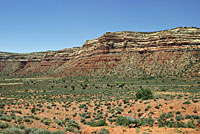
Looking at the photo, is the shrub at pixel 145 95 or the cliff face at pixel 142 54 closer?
the shrub at pixel 145 95

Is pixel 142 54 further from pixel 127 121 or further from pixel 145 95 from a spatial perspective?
pixel 127 121

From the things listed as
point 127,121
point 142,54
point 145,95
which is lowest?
point 127,121

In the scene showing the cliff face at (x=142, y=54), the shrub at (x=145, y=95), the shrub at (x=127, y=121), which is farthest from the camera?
the cliff face at (x=142, y=54)

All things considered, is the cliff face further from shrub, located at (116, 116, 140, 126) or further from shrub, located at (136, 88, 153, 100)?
shrub, located at (116, 116, 140, 126)

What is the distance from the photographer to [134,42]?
261 ft

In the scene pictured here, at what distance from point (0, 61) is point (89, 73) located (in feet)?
259

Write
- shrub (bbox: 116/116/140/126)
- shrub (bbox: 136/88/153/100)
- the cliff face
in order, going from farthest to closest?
the cliff face < shrub (bbox: 136/88/153/100) < shrub (bbox: 116/116/140/126)

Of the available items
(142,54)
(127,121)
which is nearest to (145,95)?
(127,121)

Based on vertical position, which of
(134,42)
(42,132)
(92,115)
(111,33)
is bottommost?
(92,115)

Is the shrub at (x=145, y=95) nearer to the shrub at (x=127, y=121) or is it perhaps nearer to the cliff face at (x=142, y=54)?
the shrub at (x=127, y=121)

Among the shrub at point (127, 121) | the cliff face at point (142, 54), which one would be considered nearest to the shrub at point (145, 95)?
the shrub at point (127, 121)

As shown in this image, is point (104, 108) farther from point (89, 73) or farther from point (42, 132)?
point (89, 73)

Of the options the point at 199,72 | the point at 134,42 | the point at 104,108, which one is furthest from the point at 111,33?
the point at 104,108

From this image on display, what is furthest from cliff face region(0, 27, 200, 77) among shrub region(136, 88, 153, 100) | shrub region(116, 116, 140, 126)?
shrub region(116, 116, 140, 126)
